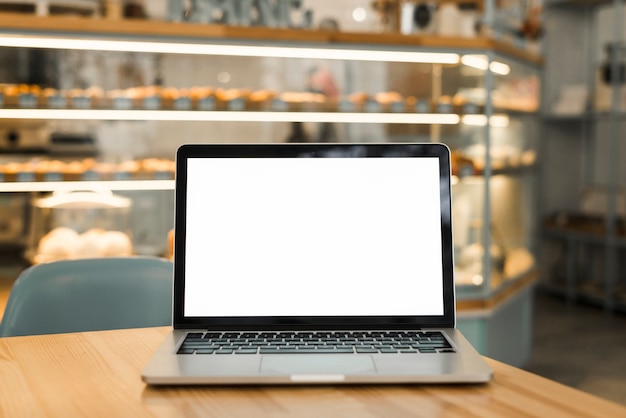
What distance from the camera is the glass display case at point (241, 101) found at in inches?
136

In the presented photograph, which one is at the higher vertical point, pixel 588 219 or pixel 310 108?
pixel 310 108

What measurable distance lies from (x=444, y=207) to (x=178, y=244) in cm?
42

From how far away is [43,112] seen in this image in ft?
11.3

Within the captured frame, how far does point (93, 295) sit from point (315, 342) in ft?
2.55

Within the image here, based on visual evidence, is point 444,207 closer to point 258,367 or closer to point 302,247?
point 302,247

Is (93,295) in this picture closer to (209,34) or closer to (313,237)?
(313,237)

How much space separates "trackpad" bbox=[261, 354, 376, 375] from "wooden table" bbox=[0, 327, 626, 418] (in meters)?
0.02

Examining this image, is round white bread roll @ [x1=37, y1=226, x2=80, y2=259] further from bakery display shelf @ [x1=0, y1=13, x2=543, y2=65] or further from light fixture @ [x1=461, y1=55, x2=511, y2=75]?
light fixture @ [x1=461, y1=55, x2=511, y2=75]

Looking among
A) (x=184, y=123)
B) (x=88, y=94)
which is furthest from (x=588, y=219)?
(x=88, y=94)

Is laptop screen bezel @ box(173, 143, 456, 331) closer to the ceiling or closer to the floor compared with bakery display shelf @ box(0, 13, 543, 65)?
closer to the floor

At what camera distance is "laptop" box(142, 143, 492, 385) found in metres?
1.17

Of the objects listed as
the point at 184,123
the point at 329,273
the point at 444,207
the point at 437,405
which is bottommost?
the point at 437,405

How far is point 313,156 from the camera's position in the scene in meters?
1.21

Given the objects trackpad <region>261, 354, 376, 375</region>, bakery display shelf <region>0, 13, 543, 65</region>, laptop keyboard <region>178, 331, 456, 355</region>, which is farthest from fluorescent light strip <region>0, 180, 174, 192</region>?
trackpad <region>261, 354, 376, 375</region>
